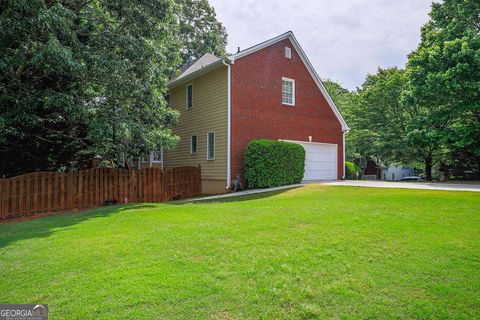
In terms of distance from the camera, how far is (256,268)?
12.5 feet

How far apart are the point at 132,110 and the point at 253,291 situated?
1049cm

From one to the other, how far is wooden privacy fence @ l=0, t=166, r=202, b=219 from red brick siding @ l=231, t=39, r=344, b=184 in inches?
107

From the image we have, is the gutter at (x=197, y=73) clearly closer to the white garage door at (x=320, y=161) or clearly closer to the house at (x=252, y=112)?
the house at (x=252, y=112)

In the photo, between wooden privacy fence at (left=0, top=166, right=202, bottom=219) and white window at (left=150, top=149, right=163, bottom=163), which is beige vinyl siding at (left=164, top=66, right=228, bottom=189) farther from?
white window at (left=150, top=149, right=163, bottom=163)

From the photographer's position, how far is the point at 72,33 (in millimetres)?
9703

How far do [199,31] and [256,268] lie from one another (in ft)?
109

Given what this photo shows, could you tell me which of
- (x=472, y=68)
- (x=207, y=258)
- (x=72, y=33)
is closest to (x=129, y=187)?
(x=72, y=33)

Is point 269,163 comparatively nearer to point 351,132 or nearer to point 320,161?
point 320,161

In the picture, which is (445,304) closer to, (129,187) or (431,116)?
(129,187)

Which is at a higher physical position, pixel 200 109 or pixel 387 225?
pixel 200 109

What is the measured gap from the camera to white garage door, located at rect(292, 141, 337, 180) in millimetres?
17219

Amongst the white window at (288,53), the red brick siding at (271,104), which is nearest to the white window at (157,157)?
the red brick siding at (271,104)

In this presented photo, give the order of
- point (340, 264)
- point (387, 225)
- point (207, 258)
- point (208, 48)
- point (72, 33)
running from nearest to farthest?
point (340, 264) → point (207, 258) → point (387, 225) → point (72, 33) → point (208, 48)

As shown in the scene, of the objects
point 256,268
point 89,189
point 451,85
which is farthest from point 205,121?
point 451,85
